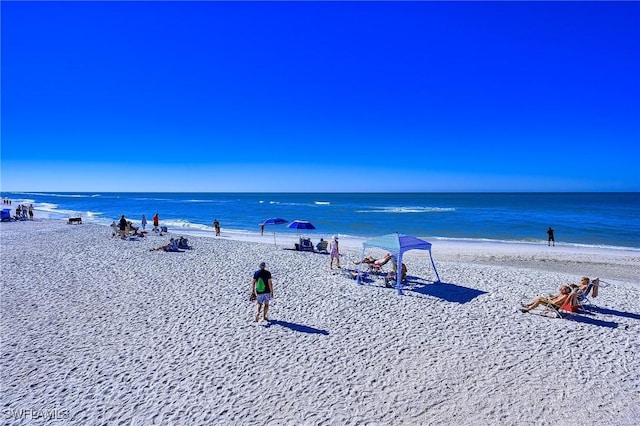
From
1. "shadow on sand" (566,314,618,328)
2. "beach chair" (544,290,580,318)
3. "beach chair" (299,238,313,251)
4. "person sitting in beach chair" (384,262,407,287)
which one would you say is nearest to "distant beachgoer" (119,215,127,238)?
"beach chair" (299,238,313,251)

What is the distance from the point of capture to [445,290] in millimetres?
10492

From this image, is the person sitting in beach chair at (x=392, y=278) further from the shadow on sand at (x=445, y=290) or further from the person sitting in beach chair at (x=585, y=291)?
the person sitting in beach chair at (x=585, y=291)

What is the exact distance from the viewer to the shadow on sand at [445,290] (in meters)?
9.72

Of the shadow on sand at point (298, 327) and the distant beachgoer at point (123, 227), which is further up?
the distant beachgoer at point (123, 227)

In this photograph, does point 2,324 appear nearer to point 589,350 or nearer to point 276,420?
point 276,420

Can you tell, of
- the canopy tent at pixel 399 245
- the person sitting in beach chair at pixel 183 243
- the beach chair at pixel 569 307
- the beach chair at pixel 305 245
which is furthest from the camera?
the beach chair at pixel 305 245

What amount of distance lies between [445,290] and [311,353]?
18.0 feet

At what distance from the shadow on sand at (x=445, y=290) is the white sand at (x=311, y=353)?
0.08 m

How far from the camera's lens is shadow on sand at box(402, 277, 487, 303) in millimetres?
9719

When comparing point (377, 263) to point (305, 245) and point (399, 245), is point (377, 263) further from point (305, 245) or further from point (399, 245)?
point (305, 245)

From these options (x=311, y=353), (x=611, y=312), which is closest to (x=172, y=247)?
(x=311, y=353)

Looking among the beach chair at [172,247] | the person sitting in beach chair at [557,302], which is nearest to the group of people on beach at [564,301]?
the person sitting in beach chair at [557,302]

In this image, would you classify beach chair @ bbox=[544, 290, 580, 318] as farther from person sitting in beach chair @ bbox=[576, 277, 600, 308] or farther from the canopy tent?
the canopy tent

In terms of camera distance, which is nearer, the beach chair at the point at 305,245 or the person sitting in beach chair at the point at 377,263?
the person sitting in beach chair at the point at 377,263
